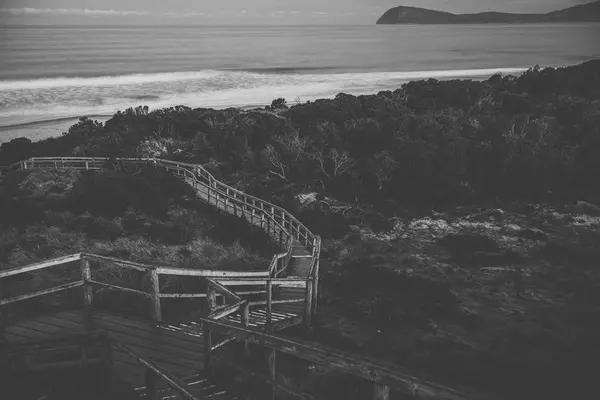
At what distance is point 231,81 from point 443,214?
6686 centimetres

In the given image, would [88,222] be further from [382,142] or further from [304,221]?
[382,142]

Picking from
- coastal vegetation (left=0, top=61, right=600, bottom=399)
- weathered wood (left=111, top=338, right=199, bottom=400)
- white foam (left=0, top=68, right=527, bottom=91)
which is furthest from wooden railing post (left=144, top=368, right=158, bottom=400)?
white foam (left=0, top=68, right=527, bottom=91)

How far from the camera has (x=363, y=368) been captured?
3.93 m

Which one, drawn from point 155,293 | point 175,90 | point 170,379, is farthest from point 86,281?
point 175,90

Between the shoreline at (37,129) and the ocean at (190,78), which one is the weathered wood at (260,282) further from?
the ocean at (190,78)

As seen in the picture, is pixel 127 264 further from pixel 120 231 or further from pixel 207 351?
pixel 120 231

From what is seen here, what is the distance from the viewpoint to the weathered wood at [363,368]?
3529mm

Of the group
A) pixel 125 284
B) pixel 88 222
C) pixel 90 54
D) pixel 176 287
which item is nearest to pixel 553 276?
pixel 176 287

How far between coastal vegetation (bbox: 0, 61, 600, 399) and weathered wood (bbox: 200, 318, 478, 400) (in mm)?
224

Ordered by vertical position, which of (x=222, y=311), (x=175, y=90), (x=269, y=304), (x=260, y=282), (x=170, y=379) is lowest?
(x=269, y=304)

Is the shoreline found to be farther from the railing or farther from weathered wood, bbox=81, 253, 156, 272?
weathered wood, bbox=81, 253, 156, 272

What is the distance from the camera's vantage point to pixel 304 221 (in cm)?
1972

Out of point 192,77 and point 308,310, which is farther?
point 192,77

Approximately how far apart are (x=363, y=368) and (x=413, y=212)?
17.8 metres
